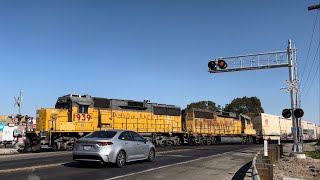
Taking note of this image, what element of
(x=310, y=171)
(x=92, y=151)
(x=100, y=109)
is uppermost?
(x=100, y=109)

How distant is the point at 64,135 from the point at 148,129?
8805 millimetres

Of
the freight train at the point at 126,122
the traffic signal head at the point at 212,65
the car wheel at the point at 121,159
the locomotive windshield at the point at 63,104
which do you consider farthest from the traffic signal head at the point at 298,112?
the locomotive windshield at the point at 63,104

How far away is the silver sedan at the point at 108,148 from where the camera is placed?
12.8 meters

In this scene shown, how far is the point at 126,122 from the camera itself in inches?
1182

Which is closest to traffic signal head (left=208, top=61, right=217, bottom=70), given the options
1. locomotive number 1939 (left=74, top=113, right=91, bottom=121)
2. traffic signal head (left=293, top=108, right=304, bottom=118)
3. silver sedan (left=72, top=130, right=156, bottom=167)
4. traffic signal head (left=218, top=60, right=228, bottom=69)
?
traffic signal head (left=218, top=60, right=228, bottom=69)

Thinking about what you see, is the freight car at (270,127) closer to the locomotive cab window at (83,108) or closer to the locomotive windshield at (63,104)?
the locomotive cab window at (83,108)

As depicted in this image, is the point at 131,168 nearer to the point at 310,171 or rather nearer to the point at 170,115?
the point at 310,171

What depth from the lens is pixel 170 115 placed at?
35.8 metres

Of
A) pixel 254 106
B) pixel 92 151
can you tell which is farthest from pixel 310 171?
pixel 254 106

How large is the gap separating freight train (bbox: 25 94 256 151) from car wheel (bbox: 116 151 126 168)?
1255 cm

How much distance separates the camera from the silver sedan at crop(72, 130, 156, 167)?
1284 centimetres

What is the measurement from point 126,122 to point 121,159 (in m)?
16.5

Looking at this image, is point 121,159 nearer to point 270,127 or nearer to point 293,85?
point 293,85

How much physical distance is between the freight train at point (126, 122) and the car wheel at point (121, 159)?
1255cm
